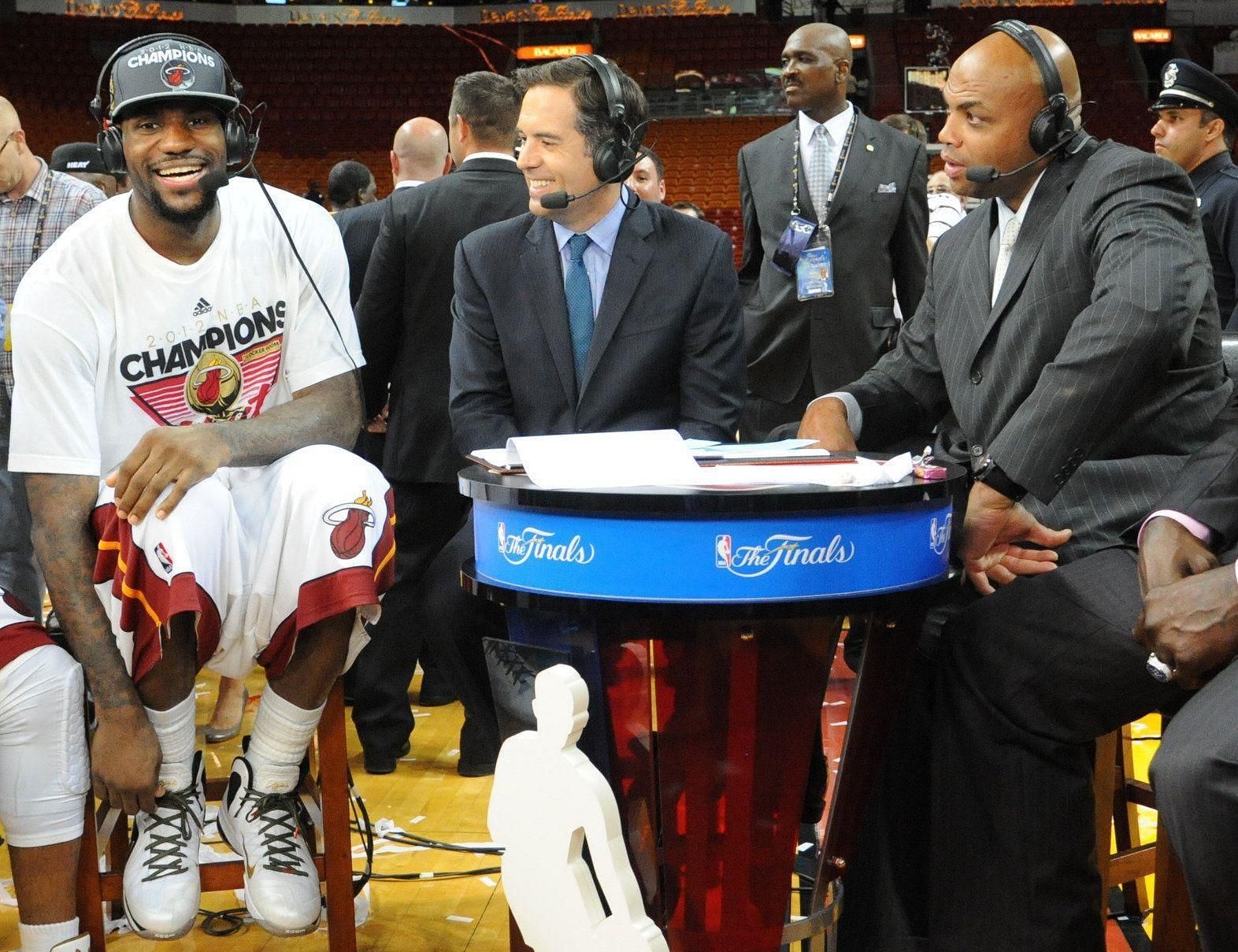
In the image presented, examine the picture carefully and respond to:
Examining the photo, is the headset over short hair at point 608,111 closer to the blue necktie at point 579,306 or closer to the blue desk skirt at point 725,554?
the blue necktie at point 579,306

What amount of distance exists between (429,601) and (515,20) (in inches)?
714

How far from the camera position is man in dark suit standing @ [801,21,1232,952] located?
66.0 inches

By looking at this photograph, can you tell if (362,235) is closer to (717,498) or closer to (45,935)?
(45,935)

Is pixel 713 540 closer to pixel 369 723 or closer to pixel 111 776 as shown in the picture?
pixel 111 776

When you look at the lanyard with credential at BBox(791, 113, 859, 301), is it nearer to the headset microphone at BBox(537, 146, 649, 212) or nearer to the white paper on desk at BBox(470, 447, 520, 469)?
the headset microphone at BBox(537, 146, 649, 212)

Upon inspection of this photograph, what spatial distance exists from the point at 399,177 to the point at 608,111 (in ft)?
6.25

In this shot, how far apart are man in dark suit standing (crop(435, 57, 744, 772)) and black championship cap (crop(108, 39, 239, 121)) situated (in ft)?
1.86

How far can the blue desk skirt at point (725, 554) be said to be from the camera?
140 centimetres

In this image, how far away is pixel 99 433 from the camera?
199cm

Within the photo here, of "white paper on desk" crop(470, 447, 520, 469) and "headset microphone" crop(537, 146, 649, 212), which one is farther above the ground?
"headset microphone" crop(537, 146, 649, 212)

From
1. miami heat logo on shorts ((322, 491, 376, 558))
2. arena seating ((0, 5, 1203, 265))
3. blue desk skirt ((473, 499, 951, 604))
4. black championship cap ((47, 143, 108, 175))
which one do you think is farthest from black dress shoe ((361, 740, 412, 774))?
arena seating ((0, 5, 1203, 265))

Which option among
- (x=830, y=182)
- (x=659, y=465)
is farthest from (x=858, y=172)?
(x=659, y=465)

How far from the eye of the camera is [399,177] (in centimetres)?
409

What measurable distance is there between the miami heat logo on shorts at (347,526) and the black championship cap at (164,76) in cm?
69
